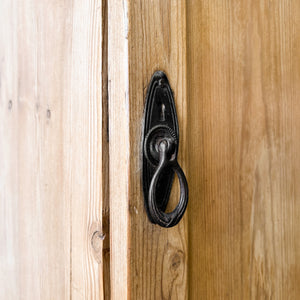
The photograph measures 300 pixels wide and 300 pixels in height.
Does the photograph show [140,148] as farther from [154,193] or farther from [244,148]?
[244,148]

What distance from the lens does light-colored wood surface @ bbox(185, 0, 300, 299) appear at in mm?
413

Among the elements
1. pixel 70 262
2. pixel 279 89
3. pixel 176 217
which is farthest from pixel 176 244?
pixel 279 89

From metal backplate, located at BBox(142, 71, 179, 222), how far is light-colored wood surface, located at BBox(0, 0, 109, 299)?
0.18ft

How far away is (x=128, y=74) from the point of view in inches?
13.4

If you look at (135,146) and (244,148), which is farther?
(244,148)

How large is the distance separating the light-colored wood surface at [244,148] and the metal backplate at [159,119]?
0.12ft

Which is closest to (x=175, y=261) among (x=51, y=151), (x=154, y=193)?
(x=154, y=193)

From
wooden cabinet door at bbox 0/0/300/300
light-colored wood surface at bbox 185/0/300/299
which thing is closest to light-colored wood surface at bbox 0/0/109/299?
wooden cabinet door at bbox 0/0/300/300

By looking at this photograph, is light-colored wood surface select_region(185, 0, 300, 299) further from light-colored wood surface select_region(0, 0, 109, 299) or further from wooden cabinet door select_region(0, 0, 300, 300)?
light-colored wood surface select_region(0, 0, 109, 299)

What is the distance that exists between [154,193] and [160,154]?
0.04m

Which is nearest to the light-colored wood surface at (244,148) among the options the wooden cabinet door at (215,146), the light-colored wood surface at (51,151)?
the wooden cabinet door at (215,146)

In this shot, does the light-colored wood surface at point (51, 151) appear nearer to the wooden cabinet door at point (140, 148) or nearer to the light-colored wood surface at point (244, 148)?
the wooden cabinet door at point (140, 148)

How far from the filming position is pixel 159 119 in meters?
0.36

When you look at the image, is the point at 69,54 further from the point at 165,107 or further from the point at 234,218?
the point at 234,218
